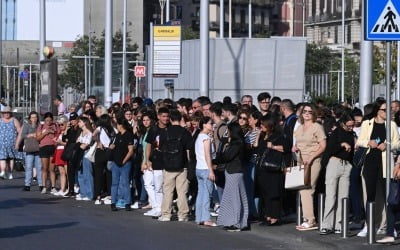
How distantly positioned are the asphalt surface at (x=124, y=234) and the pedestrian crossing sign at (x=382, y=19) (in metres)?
2.79

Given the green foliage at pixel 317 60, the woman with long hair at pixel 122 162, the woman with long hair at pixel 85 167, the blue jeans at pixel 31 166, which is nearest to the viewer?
the woman with long hair at pixel 122 162

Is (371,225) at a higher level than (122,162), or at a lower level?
lower

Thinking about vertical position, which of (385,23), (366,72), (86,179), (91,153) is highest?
(385,23)

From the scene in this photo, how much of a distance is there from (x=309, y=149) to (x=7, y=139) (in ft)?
47.5

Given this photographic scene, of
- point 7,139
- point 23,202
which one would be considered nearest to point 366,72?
point 23,202

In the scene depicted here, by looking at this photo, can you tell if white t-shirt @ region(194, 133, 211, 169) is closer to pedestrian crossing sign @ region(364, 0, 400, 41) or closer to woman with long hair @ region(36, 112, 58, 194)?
pedestrian crossing sign @ region(364, 0, 400, 41)

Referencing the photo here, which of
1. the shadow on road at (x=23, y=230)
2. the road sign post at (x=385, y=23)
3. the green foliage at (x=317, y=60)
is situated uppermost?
the green foliage at (x=317, y=60)

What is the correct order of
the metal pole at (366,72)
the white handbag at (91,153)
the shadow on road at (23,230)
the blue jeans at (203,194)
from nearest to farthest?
the shadow on road at (23,230) → the blue jeans at (203,194) → the metal pole at (366,72) → the white handbag at (91,153)

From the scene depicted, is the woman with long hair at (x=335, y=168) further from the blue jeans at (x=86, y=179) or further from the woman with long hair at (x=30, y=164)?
the woman with long hair at (x=30, y=164)

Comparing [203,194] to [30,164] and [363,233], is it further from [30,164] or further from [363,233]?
[30,164]

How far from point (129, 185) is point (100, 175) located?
1614mm

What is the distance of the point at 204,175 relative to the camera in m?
19.2

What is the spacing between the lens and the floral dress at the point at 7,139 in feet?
101

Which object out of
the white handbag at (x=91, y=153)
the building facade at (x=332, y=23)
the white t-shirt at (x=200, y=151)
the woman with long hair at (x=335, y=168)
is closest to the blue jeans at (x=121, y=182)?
the white handbag at (x=91, y=153)
